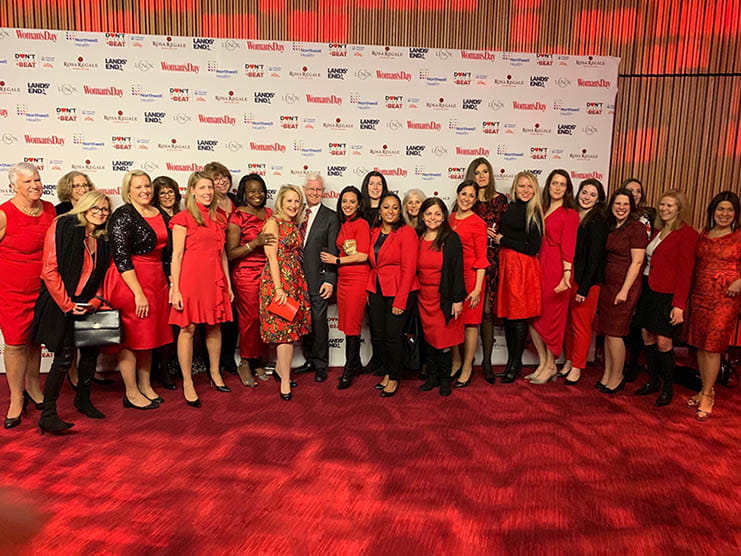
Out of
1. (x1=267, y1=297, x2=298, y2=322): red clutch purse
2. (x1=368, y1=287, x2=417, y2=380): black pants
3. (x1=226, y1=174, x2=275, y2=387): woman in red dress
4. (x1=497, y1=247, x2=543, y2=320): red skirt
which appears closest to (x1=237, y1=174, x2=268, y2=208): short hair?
(x1=226, y1=174, x2=275, y2=387): woman in red dress

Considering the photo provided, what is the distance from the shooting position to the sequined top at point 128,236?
3.47 meters

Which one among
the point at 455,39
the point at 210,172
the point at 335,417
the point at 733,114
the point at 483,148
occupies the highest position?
the point at 455,39

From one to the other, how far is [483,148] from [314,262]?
1.95 meters

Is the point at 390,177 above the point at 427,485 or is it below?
above

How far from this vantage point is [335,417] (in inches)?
147

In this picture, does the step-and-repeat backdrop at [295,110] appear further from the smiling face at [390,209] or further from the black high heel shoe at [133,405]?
the black high heel shoe at [133,405]

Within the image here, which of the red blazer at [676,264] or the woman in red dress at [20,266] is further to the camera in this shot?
the red blazer at [676,264]

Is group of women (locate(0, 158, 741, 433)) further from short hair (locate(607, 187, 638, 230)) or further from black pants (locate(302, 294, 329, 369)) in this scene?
black pants (locate(302, 294, 329, 369))

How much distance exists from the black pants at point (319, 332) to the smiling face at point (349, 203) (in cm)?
76

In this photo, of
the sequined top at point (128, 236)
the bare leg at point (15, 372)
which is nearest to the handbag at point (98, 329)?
the sequined top at point (128, 236)

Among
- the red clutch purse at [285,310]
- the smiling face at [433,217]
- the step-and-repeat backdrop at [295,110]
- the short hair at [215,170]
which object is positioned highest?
→ the step-and-repeat backdrop at [295,110]

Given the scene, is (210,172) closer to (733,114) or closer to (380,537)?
(380,537)

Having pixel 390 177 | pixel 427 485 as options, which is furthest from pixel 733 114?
pixel 427 485

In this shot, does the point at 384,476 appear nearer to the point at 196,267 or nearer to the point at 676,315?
the point at 196,267
